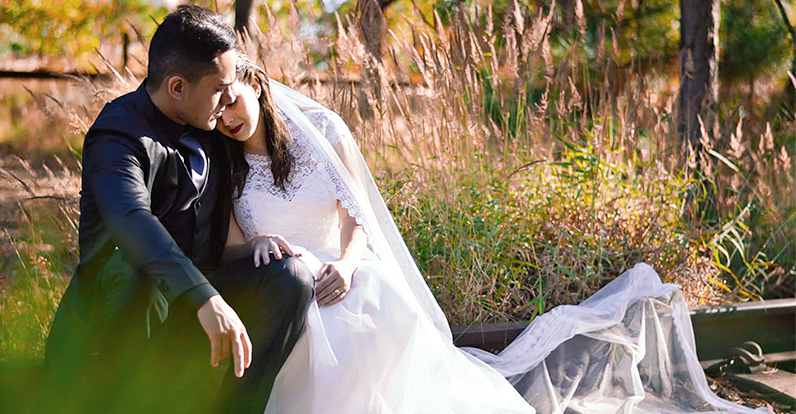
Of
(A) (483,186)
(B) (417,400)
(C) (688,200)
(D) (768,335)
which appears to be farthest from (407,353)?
(C) (688,200)

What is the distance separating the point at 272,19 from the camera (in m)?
3.22

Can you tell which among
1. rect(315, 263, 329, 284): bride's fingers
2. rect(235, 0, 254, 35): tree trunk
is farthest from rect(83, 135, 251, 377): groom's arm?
rect(235, 0, 254, 35): tree trunk

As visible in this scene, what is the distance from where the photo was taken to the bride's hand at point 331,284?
81.5 inches

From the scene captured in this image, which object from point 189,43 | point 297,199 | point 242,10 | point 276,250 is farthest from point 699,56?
point 189,43

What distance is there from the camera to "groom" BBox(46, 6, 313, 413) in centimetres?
189

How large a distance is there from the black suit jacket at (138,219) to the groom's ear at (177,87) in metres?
0.08

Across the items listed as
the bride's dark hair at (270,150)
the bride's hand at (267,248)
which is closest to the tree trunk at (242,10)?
the bride's dark hair at (270,150)

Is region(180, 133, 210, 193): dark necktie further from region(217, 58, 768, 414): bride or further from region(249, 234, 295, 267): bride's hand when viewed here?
region(249, 234, 295, 267): bride's hand

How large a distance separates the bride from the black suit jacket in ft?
0.57

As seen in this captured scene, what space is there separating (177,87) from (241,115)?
0.76 feet

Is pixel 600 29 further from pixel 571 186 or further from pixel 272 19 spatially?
pixel 272 19

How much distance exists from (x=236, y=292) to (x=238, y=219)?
1.27ft

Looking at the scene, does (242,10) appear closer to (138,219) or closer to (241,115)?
(241,115)

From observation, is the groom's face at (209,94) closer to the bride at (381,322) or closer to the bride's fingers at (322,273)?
the bride at (381,322)
